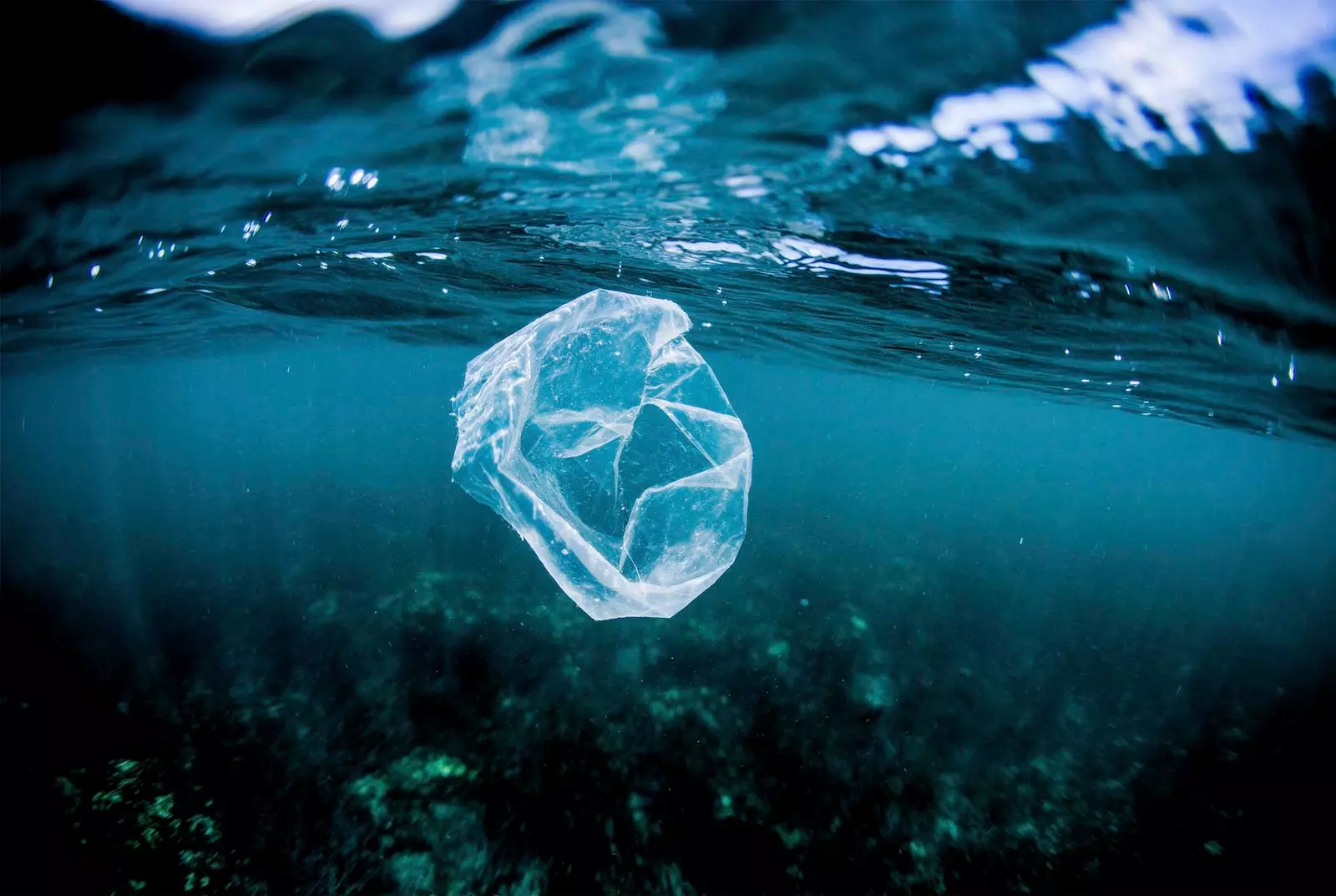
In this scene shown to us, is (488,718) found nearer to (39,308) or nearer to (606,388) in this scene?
(606,388)

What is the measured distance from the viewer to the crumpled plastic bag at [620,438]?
14.7ft

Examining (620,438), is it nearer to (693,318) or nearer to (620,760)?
(620,760)

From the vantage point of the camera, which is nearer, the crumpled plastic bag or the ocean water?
the ocean water

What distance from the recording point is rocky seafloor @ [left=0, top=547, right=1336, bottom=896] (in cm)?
517

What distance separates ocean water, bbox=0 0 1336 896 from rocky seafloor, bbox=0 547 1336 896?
0.05 meters

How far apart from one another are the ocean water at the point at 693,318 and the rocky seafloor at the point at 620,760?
0.17 ft

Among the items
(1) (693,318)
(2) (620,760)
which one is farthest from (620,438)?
(1) (693,318)

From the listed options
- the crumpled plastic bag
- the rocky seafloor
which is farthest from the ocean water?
the crumpled plastic bag

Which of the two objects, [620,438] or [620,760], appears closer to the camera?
[620,438]

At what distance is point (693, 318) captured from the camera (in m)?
14.4

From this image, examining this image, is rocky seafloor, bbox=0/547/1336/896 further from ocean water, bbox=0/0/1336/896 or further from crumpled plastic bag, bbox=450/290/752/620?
crumpled plastic bag, bbox=450/290/752/620

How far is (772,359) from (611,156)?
2105 centimetres

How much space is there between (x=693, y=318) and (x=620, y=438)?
9.56 m

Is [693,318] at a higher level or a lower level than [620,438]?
lower
